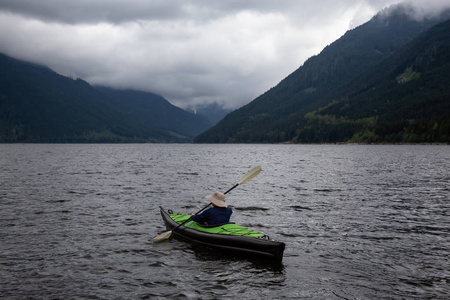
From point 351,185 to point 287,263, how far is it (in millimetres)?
23244

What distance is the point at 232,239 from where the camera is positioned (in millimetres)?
12633

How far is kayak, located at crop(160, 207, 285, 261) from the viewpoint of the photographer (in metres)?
11.7

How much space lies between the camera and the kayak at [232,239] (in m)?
11.7

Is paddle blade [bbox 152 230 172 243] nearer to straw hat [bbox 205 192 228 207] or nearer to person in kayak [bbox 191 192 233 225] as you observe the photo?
person in kayak [bbox 191 192 233 225]

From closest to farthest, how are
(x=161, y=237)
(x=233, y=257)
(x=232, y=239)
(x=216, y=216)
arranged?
(x=233, y=257) → (x=232, y=239) → (x=216, y=216) → (x=161, y=237)

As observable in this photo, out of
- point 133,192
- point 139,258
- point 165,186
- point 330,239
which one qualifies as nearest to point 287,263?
point 330,239

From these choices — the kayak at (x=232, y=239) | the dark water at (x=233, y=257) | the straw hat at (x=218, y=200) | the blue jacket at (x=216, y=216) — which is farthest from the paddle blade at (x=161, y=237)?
the straw hat at (x=218, y=200)

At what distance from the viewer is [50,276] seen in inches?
418

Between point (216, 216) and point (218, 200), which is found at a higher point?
point (218, 200)

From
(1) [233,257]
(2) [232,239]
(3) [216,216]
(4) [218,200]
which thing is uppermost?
(4) [218,200]

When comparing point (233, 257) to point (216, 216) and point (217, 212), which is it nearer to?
point (216, 216)

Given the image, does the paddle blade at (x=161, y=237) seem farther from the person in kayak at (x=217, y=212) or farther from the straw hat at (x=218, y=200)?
the straw hat at (x=218, y=200)

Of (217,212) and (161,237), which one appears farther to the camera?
(161,237)

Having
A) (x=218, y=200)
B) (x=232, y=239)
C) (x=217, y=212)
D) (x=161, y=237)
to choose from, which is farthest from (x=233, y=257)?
(x=161, y=237)
